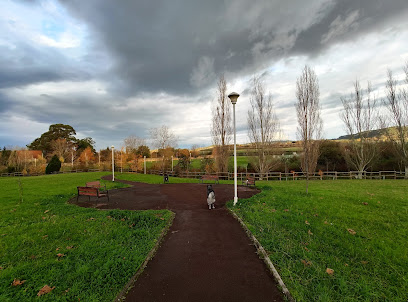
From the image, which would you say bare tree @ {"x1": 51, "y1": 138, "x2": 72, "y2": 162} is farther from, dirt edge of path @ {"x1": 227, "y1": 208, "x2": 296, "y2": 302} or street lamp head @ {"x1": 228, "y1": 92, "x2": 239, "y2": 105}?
dirt edge of path @ {"x1": 227, "y1": 208, "x2": 296, "y2": 302}

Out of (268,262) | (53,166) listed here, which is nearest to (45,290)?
(268,262)

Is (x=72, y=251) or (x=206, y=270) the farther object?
(x=72, y=251)

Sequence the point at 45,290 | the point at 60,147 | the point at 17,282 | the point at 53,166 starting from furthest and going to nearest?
the point at 60,147, the point at 53,166, the point at 17,282, the point at 45,290

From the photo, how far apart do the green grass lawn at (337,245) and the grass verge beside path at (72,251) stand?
324cm

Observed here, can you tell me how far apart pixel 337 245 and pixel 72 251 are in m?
6.82

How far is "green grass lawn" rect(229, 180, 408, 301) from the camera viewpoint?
133 inches

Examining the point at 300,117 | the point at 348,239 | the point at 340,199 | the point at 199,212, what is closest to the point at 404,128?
the point at 300,117

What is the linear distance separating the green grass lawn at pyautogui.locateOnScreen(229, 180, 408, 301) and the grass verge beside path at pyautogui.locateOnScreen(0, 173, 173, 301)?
324 cm

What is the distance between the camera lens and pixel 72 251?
4.49 meters

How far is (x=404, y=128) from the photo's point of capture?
72.1 ft

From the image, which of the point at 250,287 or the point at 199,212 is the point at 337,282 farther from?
the point at 199,212

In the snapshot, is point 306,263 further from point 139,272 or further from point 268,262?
point 139,272

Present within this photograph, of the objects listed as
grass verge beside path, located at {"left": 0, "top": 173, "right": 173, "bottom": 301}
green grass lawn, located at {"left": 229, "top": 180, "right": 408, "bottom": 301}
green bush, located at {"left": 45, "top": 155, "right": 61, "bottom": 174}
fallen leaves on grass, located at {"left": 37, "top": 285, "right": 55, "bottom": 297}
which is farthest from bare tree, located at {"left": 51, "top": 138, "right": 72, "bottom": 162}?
green grass lawn, located at {"left": 229, "top": 180, "right": 408, "bottom": 301}

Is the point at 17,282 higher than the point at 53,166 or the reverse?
the reverse
